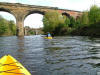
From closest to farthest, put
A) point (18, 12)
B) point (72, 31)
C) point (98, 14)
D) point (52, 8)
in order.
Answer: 1. point (98, 14)
2. point (72, 31)
3. point (18, 12)
4. point (52, 8)

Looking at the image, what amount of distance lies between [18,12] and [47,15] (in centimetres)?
1124

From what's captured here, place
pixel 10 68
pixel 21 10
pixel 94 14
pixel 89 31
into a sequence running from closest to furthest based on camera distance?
1. pixel 10 68
2. pixel 89 31
3. pixel 94 14
4. pixel 21 10

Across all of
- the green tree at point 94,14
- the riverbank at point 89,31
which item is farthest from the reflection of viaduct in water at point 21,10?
the green tree at point 94,14

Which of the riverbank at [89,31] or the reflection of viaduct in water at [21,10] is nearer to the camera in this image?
the riverbank at [89,31]

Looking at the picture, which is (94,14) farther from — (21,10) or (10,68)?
(10,68)

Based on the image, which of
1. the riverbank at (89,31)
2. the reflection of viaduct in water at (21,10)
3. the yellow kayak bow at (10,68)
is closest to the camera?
the yellow kayak bow at (10,68)

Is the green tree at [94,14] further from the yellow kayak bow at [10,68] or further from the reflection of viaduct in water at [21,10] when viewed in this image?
the yellow kayak bow at [10,68]

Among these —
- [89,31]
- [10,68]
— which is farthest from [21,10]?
[10,68]

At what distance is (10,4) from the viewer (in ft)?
185

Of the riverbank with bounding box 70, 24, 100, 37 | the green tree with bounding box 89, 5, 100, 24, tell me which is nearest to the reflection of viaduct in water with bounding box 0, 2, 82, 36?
the riverbank with bounding box 70, 24, 100, 37

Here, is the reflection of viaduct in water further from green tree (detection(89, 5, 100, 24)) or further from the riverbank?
green tree (detection(89, 5, 100, 24))

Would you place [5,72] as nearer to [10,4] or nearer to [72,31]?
[72,31]

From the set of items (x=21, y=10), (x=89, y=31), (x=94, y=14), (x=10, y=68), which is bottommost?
(x=10, y=68)

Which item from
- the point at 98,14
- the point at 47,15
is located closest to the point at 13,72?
the point at 98,14
